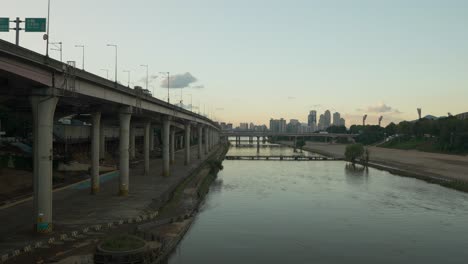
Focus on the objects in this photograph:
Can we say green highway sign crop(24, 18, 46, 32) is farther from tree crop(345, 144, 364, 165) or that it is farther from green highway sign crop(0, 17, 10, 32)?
tree crop(345, 144, 364, 165)

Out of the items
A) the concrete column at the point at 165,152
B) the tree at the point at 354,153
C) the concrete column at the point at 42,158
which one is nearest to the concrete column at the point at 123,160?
the concrete column at the point at 42,158

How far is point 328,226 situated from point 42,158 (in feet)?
92.8

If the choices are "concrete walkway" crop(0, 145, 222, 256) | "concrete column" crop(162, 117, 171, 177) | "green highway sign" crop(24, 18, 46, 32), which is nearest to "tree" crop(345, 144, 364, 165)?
"concrete column" crop(162, 117, 171, 177)

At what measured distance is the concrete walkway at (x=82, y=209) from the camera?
95.8 feet

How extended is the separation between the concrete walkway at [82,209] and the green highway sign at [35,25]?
1557cm

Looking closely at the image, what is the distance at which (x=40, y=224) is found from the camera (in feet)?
96.0

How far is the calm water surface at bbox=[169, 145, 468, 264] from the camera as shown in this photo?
31.6 m

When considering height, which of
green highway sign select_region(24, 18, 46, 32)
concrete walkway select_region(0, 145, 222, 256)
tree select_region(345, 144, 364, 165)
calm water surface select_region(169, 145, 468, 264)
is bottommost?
calm water surface select_region(169, 145, 468, 264)

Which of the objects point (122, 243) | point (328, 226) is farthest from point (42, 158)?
point (328, 226)

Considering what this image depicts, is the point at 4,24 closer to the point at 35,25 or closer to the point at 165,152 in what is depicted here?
the point at 35,25

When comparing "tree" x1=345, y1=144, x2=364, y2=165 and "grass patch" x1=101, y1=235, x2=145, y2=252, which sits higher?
"tree" x1=345, y1=144, x2=364, y2=165

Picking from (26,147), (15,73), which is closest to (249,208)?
(15,73)

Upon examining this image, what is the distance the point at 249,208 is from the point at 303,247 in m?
16.9

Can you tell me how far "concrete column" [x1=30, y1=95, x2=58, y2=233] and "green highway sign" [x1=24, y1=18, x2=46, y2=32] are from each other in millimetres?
5267
